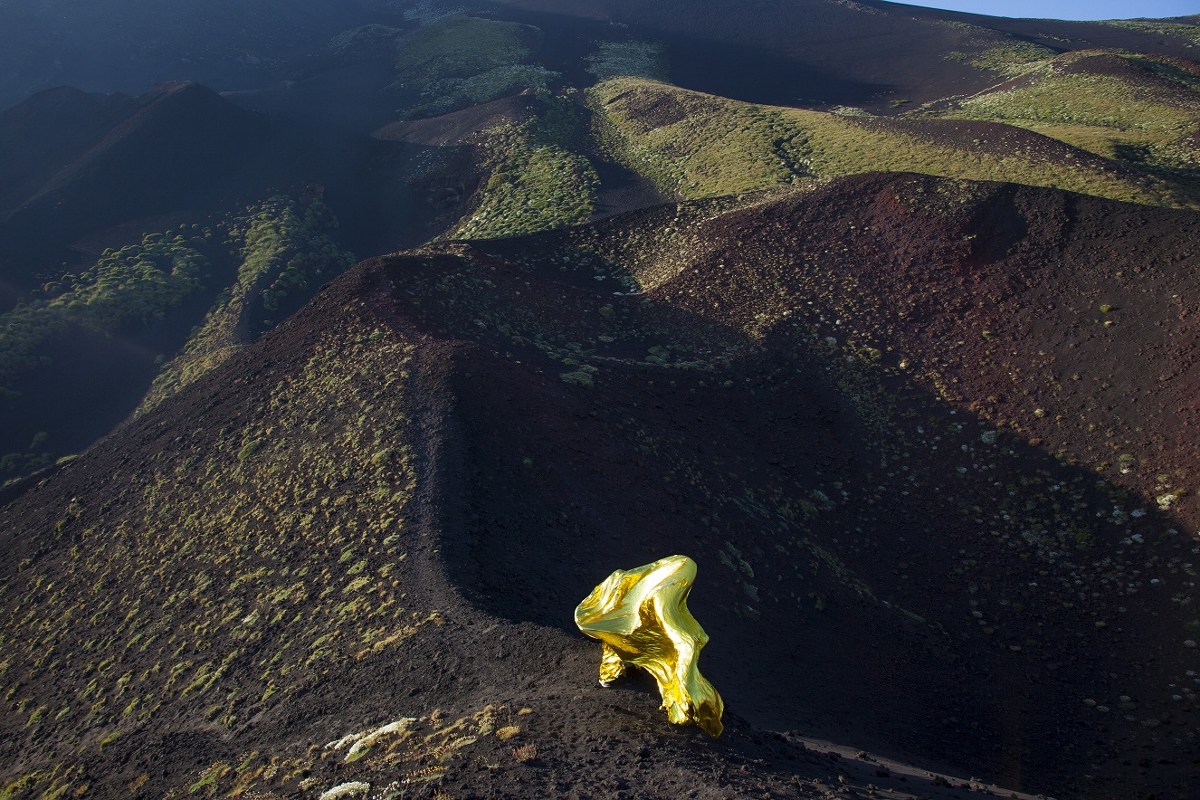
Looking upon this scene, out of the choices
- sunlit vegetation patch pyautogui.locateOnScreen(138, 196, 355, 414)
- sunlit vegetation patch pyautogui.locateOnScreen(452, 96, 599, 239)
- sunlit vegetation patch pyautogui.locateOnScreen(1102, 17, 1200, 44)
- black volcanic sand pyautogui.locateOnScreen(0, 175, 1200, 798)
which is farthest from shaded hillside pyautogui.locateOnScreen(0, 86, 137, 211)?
sunlit vegetation patch pyautogui.locateOnScreen(1102, 17, 1200, 44)

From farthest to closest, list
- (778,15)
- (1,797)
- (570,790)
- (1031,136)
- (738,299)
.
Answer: (778,15) → (1031,136) → (738,299) → (1,797) → (570,790)

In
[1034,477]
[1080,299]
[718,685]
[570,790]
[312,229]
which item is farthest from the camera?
[312,229]

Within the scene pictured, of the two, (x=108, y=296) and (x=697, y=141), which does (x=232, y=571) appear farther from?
(x=697, y=141)

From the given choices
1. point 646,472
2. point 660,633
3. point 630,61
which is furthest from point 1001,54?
point 660,633

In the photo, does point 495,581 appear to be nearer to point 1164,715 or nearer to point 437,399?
point 437,399

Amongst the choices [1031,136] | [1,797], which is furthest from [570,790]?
[1031,136]

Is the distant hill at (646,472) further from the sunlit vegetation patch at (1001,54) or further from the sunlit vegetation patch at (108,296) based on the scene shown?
the sunlit vegetation patch at (1001,54)

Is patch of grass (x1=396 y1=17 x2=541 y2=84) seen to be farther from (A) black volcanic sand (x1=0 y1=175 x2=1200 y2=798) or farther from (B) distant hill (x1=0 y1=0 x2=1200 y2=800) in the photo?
(A) black volcanic sand (x1=0 y1=175 x2=1200 y2=798)
